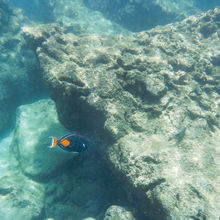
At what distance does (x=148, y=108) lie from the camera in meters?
4.05

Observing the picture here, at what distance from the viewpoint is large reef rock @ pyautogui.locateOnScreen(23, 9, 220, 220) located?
303cm

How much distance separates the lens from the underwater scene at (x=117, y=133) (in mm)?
3098

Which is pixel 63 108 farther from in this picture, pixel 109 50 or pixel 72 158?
pixel 109 50

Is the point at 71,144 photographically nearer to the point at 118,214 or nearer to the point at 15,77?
the point at 118,214

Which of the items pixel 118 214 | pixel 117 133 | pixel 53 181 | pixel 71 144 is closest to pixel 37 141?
pixel 53 181

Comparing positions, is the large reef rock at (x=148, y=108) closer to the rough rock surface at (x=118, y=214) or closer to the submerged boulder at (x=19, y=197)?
the rough rock surface at (x=118, y=214)

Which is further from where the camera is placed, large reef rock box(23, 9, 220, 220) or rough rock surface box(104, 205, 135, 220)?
rough rock surface box(104, 205, 135, 220)

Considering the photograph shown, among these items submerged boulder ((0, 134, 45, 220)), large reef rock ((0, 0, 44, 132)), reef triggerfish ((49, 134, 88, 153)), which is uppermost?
large reef rock ((0, 0, 44, 132))

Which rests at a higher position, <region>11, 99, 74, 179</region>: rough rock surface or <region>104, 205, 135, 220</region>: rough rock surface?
<region>11, 99, 74, 179</region>: rough rock surface

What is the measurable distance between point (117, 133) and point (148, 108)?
0.93 m

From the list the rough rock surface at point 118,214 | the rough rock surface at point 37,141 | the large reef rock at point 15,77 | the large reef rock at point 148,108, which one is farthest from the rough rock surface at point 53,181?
the large reef rock at point 15,77

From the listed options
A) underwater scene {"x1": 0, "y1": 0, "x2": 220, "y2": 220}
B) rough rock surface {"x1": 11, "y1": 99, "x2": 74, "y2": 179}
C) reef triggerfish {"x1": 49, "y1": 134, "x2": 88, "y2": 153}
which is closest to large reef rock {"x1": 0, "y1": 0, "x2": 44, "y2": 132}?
underwater scene {"x1": 0, "y1": 0, "x2": 220, "y2": 220}

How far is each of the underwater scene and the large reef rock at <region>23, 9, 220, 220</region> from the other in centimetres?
2

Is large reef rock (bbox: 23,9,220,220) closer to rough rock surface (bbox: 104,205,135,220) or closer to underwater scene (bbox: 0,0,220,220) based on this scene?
underwater scene (bbox: 0,0,220,220)
